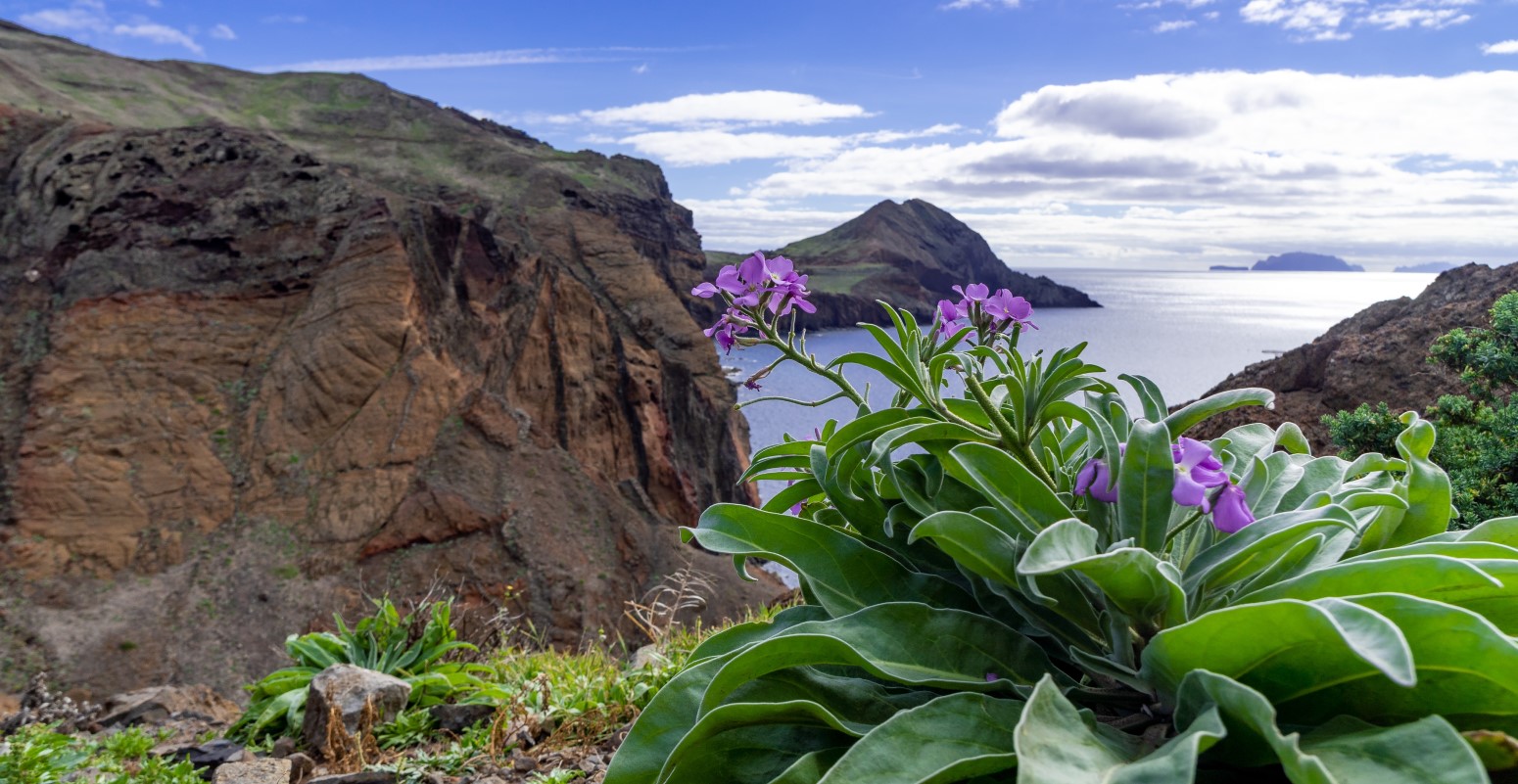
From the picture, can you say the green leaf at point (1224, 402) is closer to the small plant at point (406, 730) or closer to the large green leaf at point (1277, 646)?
the large green leaf at point (1277, 646)

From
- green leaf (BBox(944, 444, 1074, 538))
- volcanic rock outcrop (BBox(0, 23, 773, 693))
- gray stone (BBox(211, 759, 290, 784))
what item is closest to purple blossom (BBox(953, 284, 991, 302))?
green leaf (BBox(944, 444, 1074, 538))

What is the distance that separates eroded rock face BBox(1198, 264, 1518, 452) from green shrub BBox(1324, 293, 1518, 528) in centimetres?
42

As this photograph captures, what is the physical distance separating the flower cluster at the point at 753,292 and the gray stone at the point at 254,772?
2.58 metres

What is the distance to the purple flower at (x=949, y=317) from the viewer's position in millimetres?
2469

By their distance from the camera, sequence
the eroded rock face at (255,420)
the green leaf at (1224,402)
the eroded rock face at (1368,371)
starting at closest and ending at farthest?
the green leaf at (1224,402) < the eroded rock face at (1368,371) < the eroded rock face at (255,420)

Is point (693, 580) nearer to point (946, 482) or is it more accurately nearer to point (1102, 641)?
point (946, 482)

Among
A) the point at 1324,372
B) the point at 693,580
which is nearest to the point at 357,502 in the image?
the point at 693,580

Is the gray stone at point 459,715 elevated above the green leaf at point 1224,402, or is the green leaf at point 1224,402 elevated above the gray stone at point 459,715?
the green leaf at point 1224,402

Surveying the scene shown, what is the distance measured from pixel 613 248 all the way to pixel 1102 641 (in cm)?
4269

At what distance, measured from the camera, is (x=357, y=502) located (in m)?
25.6

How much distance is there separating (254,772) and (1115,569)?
350cm

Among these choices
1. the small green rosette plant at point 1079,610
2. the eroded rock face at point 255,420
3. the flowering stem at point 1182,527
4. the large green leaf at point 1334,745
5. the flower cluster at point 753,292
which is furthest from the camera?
the eroded rock face at point 255,420

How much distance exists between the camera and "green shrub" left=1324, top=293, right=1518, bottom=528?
4.39m

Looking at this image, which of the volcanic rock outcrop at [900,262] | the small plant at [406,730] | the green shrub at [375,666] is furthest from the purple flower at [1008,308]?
the volcanic rock outcrop at [900,262]
